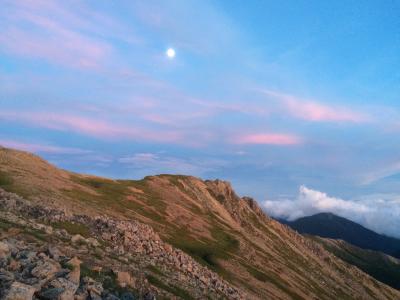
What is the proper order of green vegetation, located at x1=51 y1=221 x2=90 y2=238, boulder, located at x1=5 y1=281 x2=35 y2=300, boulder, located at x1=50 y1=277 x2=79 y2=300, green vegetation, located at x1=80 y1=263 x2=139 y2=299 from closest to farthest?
1. boulder, located at x1=5 y1=281 x2=35 y2=300
2. boulder, located at x1=50 y1=277 x2=79 y2=300
3. green vegetation, located at x1=80 y1=263 x2=139 y2=299
4. green vegetation, located at x1=51 y1=221 x2=90 y2=238

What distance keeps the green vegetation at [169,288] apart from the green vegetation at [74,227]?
1592 centimetres

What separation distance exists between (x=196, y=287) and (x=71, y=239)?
51.3 feet

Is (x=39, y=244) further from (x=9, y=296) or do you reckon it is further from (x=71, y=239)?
(x=9, y=296)

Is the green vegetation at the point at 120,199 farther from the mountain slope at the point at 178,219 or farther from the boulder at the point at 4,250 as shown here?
the boulder at the point at 4,250

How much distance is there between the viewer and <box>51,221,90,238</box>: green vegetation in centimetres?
5539

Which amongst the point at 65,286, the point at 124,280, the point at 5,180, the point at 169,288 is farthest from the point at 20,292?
the point at 5,180

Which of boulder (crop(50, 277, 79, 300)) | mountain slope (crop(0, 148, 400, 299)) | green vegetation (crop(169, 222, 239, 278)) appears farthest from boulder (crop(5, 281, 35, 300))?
green vegetation (crop(169, 222, 239, 278))

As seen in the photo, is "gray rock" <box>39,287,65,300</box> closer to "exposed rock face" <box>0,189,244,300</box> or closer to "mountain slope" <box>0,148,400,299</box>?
"exposed rock face" <box>0,189,244,300</box>

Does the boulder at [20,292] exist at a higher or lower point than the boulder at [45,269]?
lower

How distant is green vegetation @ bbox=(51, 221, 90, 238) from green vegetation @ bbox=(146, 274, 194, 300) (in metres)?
15.9

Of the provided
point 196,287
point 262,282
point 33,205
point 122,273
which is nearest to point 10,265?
point 122,273

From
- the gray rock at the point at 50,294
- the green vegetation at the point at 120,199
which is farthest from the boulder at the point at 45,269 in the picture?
the green vegetation at the point at 120,199

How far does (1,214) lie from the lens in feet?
150

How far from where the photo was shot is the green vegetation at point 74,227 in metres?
55.4
